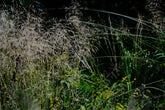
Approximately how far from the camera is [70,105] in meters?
1.53

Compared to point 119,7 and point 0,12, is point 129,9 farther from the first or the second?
point 0,12

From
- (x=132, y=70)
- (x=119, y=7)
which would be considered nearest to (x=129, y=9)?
(x=119, y=7)

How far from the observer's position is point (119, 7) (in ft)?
9.93

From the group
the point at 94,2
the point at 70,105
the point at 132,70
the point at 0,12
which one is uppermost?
the point at 94,2

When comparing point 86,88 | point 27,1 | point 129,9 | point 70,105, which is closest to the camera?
point 70,105

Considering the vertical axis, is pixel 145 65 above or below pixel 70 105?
above

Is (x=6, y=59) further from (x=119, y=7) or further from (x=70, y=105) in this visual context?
(x=119, y=7)

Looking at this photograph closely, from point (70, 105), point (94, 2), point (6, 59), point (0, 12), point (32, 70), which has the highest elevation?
point (94, 2)

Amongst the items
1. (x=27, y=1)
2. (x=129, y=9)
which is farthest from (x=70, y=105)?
(x=129, y=9)

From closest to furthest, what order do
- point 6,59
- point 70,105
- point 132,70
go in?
point 70,105
point 6,59
point 132,70

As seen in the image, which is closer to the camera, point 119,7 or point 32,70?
point 32,70

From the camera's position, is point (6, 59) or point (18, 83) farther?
point (6, 59)

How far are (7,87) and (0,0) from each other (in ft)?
6.23

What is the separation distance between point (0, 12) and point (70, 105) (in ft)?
4.36
